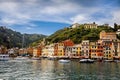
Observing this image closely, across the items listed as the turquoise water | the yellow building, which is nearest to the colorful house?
the yellow building

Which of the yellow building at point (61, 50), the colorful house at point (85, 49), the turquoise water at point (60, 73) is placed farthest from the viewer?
the yellow building at point (61, 50)

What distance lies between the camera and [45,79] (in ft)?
154

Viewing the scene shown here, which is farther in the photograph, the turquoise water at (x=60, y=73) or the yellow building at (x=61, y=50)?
the yellow building at (x=61, y=50)

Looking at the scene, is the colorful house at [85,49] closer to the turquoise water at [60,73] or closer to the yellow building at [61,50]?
the yellow building at [61,50]

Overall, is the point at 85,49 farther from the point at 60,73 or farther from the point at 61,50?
the point at 60,73

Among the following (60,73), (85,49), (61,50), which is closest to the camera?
(60,73)

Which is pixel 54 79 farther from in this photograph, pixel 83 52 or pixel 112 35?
pixel 112 35

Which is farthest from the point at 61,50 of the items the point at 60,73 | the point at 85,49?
the point at 60,73

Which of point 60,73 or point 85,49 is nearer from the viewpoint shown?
point 60,73

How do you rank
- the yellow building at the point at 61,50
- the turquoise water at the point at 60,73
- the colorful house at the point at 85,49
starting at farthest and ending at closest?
the yellow building at the point at 61,50 < the colorful house at the point at 85,49 < the turquoise water at the point at 60,73

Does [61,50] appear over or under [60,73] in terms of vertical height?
over

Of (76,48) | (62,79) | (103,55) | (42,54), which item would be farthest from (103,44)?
(62,79)

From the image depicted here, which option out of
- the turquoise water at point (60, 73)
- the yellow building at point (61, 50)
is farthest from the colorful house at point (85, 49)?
the turquoise water at point (60, 73)

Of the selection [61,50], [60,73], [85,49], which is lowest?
[60,73]
